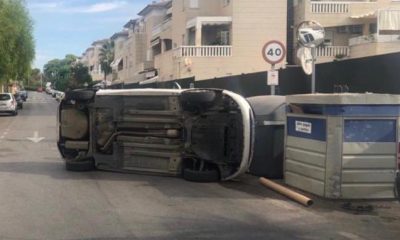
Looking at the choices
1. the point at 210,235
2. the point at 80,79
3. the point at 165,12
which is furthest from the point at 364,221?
the point at 80,79

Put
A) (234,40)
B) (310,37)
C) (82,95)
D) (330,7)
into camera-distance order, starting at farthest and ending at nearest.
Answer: (234,40) < (330,7) < (310,37) < (82,95)

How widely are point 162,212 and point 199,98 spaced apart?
10.2 ft

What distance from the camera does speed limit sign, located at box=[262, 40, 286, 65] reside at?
15.0m

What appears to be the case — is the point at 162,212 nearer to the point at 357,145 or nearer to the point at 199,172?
the point at 199,172

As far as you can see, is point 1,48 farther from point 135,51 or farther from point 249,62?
point 135,51

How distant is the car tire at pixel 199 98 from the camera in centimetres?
1106

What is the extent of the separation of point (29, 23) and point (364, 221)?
1728 inches

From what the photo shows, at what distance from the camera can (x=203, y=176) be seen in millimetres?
11086

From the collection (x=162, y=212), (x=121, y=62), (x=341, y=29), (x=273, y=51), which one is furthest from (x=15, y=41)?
(x=121, y=62)

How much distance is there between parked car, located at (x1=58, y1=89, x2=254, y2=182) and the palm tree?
94.7 metres

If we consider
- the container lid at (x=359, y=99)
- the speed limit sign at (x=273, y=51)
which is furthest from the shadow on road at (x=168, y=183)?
the speed limit sign at (x=273, y=51)

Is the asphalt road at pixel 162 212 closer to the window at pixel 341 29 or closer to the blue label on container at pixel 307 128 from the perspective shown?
the blue label on container at pixel 307 128

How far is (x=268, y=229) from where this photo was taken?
24.5ft

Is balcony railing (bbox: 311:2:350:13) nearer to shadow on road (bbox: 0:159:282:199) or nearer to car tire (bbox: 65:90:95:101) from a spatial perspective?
shadow on road (bbox: 0:159:282:199)
